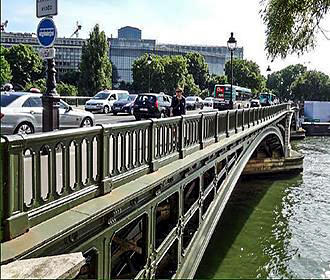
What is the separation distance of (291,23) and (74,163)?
439 cm

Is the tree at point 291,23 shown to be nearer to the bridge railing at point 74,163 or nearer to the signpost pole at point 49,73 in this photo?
the bridge railing at point 74,163

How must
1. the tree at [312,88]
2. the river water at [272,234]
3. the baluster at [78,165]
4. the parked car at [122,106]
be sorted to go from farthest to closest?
the tree at [312,88], the parked car at [122,106], the river water at [272,234], the baluster at [78,165]

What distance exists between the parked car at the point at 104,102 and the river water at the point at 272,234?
34.8ft

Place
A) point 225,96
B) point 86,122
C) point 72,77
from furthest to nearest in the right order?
1. point 72,77
2. point 225,96
3. point 86,122

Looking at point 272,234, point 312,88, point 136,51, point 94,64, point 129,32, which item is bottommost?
point 272,234

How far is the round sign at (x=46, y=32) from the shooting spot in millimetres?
7035

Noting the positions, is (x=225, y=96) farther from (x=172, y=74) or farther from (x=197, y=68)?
(x=197, y=68)

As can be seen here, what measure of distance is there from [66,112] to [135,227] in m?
7.16

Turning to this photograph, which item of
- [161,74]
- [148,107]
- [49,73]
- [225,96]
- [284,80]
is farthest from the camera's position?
[284,80]

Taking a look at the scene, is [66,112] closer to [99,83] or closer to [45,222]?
[45,222]

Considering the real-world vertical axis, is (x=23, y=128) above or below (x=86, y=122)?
above

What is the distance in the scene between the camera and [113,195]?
18.6ft

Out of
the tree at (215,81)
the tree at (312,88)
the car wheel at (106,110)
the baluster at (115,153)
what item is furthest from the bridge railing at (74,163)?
the tree at (312,88)

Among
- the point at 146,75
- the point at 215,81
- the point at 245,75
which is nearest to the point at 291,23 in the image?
the point at 146,75
